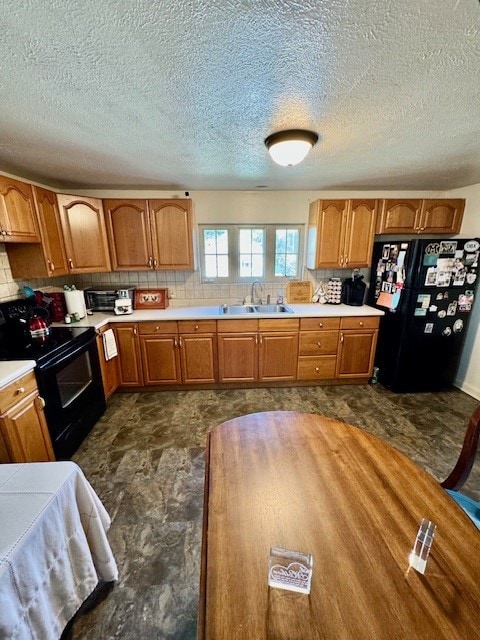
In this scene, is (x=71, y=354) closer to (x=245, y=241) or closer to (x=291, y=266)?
(x=245, y=241)

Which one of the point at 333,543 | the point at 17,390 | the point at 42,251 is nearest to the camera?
the point at 333,543

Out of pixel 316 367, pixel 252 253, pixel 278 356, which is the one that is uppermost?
pixel 252 253

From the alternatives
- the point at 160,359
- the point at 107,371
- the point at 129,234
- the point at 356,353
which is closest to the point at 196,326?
the point at 160,359

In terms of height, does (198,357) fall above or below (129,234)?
below

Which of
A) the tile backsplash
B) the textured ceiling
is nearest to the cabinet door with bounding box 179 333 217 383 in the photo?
the tile backsplash

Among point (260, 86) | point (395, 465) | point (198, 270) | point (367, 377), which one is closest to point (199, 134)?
point (260, 86)

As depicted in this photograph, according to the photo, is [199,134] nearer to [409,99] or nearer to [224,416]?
[409,99]

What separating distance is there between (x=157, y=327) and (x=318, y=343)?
1.80 m

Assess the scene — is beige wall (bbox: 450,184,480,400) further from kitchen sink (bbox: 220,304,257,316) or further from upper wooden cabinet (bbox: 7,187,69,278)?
upper wooden cabinet (bbox: 7,187,69,278)

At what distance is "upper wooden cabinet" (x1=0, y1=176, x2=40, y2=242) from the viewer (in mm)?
1892

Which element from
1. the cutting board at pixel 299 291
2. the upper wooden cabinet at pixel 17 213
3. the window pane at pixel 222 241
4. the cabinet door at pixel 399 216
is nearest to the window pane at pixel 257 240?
the window pane at pixel 222 241

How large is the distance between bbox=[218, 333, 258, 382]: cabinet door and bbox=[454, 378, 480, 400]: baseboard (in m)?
2.37

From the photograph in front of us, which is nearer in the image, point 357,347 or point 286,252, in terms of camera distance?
point 357,347

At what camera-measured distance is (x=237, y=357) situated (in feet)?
9.70
